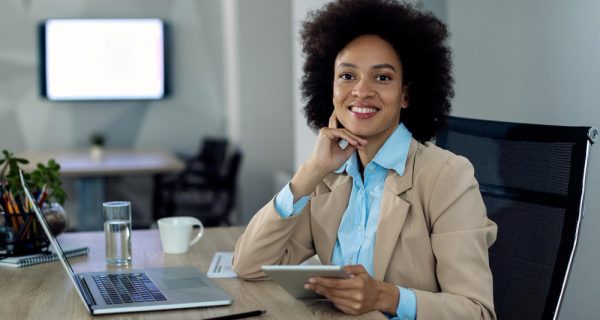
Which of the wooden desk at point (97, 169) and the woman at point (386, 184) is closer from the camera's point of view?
the woman at point (386, 184)

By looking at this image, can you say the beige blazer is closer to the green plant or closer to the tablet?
the tablet

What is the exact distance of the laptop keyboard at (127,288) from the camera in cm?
160

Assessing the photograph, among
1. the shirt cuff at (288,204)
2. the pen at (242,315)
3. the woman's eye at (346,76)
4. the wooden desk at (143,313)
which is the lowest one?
the wooden desk at (143,313)

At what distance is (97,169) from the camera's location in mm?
5316

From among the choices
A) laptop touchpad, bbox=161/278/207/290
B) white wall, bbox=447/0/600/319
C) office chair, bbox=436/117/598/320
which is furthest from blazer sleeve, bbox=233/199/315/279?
white wall, bbox=447/0/600/319

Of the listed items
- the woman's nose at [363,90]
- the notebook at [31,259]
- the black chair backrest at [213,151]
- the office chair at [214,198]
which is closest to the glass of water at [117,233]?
the notebook at [31,259]

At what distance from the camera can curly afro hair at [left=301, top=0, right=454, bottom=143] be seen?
1842 millimetres

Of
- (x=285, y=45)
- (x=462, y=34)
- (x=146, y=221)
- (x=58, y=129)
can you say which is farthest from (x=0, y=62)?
(x=462, y=34)

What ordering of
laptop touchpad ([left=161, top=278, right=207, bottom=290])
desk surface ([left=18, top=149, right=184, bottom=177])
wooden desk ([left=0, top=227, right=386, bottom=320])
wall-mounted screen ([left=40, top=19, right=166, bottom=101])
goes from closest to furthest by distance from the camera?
wooden desk ([left=0, top=227, right=386, bottom=320])
laptop touchpad ([left=161, top=278, right=207, bottom=290])
desk surface ([left=18, top=149, right=184, bottom=177])
wall-mounted screen ([left=40, top=19, right=166, bottom=101])

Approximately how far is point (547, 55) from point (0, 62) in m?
5.49

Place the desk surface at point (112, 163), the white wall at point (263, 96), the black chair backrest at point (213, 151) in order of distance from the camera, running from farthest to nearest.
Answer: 1. the black chair backrest at point (213, 151)
2. the white wall at point (263, 96)
3. the desk surface at point (112, 163)

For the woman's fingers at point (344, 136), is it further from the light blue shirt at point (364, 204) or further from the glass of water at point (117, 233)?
the glass of water at point (117, 233)

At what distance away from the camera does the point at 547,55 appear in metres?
2.46

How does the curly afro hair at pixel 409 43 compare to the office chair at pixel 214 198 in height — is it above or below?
above
